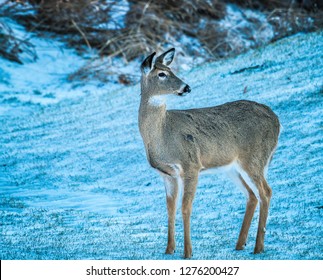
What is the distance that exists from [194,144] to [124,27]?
1925 cm

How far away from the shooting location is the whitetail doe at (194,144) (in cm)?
788

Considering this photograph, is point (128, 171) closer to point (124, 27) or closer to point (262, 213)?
point (262, 213)

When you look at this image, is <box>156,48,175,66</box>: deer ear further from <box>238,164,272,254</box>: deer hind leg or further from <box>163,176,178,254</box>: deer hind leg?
<box>238,164,272,254</box>: deer hind leg

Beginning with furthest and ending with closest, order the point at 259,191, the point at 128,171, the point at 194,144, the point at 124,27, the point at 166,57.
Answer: the point at 124,27 → the point at 128,171 → the point at 166,57 → the point at 259,191 → the point at 194,144

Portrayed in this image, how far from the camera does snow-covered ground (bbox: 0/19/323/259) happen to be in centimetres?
890

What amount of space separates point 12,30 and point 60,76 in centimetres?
301

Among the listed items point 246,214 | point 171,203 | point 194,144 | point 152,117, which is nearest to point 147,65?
point 152,117

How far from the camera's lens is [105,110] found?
18.1 meters

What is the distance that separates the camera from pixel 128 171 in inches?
538

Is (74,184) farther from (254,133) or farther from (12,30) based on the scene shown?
(12,30)

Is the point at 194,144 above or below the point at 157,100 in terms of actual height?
below

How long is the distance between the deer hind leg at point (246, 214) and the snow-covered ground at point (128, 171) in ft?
0.33

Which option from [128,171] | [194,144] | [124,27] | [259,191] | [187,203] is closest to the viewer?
[187,203]

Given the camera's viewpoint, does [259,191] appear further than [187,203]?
Yes
